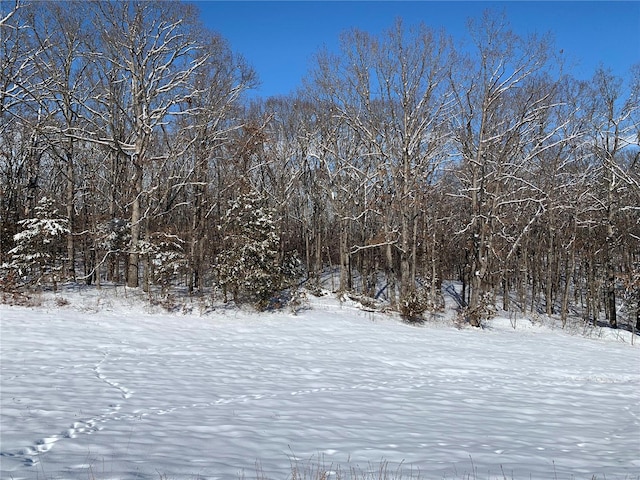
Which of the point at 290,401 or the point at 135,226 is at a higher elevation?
the point at 135,226

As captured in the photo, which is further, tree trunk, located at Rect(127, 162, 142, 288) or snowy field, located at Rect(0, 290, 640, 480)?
tree trunk, located at Rect(127, 162, 142, 288)

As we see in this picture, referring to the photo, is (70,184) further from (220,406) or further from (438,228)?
(438,228)

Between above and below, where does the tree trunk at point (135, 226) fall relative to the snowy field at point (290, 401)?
above

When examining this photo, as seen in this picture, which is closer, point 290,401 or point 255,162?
point 290,401

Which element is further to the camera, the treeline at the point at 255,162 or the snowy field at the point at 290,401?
the treeline at the point at 255,162

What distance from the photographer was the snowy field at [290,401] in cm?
517

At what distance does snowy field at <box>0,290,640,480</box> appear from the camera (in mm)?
5172

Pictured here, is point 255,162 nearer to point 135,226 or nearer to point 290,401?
point 135,226

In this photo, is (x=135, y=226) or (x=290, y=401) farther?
(x=135, y=226)

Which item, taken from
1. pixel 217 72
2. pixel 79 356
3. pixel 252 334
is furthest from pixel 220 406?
pixel 217 72

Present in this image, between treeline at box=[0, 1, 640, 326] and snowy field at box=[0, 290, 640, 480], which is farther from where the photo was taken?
treeline at box=[0, 1, 640, 326]

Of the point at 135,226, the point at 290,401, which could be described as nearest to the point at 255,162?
the point at 135,226

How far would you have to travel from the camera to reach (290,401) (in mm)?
8227

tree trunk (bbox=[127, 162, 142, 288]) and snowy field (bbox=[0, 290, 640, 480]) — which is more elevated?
tree trunk (bbox=[127, 162, 142, 288])
